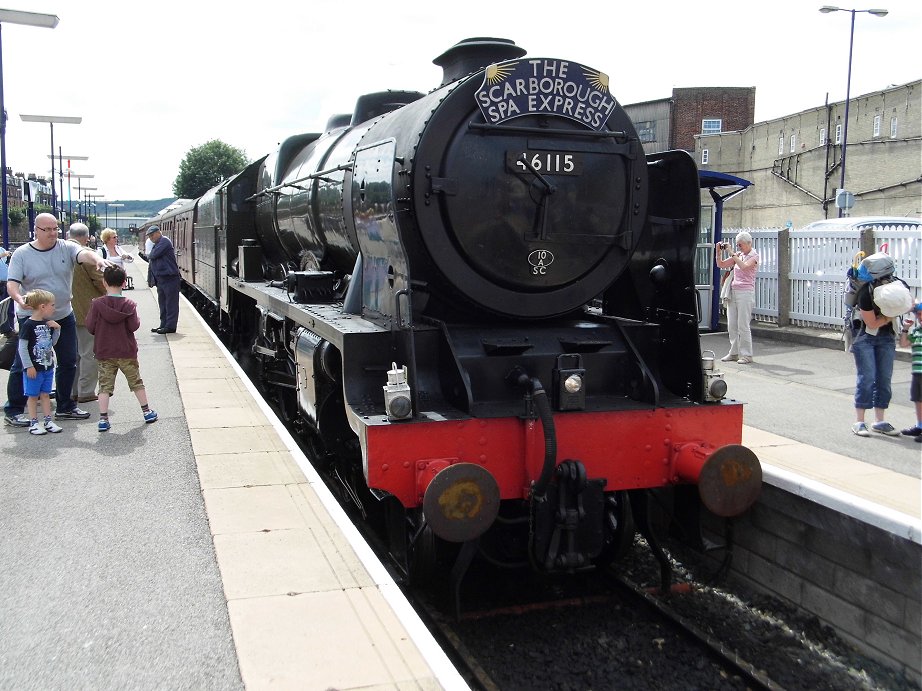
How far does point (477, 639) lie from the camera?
13.9 feet

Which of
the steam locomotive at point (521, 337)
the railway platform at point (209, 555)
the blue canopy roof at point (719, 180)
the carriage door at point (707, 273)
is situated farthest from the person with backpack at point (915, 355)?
the carriage door at point (707, 273)

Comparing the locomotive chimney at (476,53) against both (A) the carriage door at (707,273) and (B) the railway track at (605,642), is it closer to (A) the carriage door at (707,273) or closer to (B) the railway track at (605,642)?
(B) the railway track at (605,642)

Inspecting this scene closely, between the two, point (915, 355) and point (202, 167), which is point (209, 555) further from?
point (202, 167)

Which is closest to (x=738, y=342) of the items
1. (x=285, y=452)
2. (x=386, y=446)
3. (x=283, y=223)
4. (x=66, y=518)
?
(x=283, y=223)

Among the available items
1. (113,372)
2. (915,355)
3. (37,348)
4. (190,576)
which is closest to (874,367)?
(915,355)

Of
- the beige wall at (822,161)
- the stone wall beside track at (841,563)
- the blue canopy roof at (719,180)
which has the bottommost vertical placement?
the stone wall beside track at (841,563)

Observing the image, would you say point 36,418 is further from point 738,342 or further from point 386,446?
point 738,342

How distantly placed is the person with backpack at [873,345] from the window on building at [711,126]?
3832 centimetres

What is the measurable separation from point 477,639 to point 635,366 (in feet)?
5.91

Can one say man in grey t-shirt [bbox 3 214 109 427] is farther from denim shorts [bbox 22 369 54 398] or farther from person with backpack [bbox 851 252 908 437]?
person with backpack [bbox 851 252 908 437]

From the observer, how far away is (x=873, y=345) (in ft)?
21.4

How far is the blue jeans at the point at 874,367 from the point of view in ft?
21.3

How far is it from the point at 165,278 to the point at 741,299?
8.48m

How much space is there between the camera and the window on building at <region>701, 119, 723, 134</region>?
4203 centimetres
